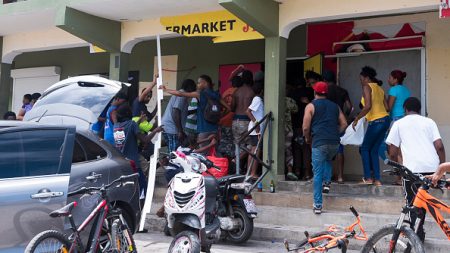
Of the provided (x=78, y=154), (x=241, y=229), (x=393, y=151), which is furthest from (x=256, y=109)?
(x=78, y=154)

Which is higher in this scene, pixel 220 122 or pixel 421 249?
pixel 220 122

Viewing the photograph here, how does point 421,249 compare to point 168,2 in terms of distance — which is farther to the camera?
point 168,2

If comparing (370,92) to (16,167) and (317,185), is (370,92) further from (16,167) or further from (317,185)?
(16,167)

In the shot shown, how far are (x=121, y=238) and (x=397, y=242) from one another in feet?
8.12

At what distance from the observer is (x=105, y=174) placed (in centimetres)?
618

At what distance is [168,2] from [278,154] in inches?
125

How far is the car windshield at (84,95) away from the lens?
277 inches

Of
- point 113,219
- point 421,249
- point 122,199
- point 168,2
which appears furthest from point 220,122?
point 421,249

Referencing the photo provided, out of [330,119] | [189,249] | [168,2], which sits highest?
[168,2]

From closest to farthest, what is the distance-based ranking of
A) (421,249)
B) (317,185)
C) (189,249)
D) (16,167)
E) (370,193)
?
1. (421,249)
2. (16,167)
3. (189,249)
4. (317,185)
5. (370,193)

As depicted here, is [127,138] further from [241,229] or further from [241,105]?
[241,105]

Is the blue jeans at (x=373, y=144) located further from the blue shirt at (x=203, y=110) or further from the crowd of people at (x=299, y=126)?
the blue shirt at (x=203, y=110)

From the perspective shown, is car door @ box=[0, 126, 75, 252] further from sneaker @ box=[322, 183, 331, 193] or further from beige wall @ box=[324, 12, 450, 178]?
beige wall @ box=[324, 12, 450, 178]

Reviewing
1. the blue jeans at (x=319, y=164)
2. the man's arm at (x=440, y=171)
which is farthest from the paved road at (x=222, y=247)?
the man's arm at (x=440, y=171)
